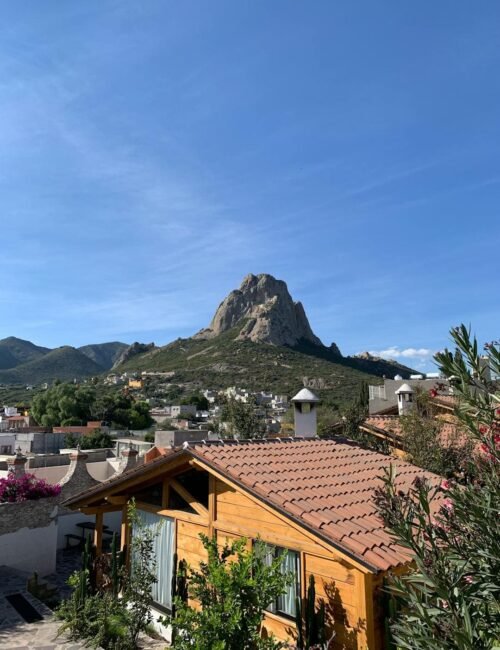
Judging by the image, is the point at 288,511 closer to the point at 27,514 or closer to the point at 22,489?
the point at 27,514

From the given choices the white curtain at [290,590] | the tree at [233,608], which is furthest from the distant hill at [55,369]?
the tree at [233,608]

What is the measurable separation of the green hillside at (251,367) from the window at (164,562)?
74377 millimetres

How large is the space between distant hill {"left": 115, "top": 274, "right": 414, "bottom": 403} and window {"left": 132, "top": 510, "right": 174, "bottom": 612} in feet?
250

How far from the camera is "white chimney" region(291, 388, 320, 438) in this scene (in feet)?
40.3

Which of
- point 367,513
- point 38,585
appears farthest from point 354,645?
point 38,585

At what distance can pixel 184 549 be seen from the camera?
9.31 m

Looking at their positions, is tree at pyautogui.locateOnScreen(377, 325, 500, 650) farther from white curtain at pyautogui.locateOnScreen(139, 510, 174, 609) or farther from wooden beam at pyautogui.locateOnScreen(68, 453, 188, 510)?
white curtain at pyautogui.locateOnScreen(139, 510, 174, 609)

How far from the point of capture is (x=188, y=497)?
941 cm

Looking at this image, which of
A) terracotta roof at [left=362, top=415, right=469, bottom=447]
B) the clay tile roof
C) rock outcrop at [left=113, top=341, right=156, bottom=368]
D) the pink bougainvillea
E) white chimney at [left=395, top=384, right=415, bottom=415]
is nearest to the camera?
the clay tile roof

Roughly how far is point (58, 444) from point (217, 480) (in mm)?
44451

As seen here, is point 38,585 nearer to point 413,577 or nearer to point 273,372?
point 413,577

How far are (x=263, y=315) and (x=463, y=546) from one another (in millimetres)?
142058

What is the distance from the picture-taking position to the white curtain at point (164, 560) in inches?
376

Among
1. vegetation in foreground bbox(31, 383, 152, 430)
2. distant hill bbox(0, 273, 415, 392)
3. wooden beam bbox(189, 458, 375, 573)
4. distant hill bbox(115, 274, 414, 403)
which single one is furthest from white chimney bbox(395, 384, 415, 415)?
distant hill bbox(115, 274, 414, 403)
